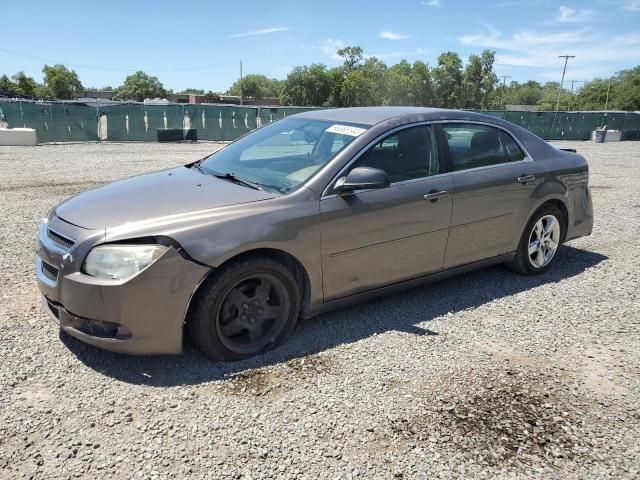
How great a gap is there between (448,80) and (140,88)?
81409 mm

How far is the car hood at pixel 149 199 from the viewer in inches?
126

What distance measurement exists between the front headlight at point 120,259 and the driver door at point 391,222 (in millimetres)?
1154

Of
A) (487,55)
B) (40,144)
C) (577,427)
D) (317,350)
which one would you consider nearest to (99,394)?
(317,350)

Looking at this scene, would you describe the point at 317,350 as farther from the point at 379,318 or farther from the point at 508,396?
the point at 508,396

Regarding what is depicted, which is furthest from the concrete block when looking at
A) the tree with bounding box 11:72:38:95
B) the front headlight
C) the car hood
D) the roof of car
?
the tree with bounding box 11:72:38:95

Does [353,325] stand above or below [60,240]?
below

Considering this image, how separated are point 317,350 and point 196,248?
115cm

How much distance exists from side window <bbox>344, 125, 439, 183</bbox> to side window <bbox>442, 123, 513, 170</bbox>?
22cm

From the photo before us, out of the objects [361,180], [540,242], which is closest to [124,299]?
[361,180]

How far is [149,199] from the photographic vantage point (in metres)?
3.45

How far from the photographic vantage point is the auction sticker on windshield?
12.9ft

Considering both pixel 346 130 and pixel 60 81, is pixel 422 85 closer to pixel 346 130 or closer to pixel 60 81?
pixel 60 81

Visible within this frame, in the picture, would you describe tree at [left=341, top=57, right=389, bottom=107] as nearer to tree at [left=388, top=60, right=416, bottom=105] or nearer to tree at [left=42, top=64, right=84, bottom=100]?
tree at [left=388, top=60, right=416, bottom=105]

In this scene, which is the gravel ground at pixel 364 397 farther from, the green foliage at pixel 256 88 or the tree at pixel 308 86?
the green foliage at pixel 256 88
